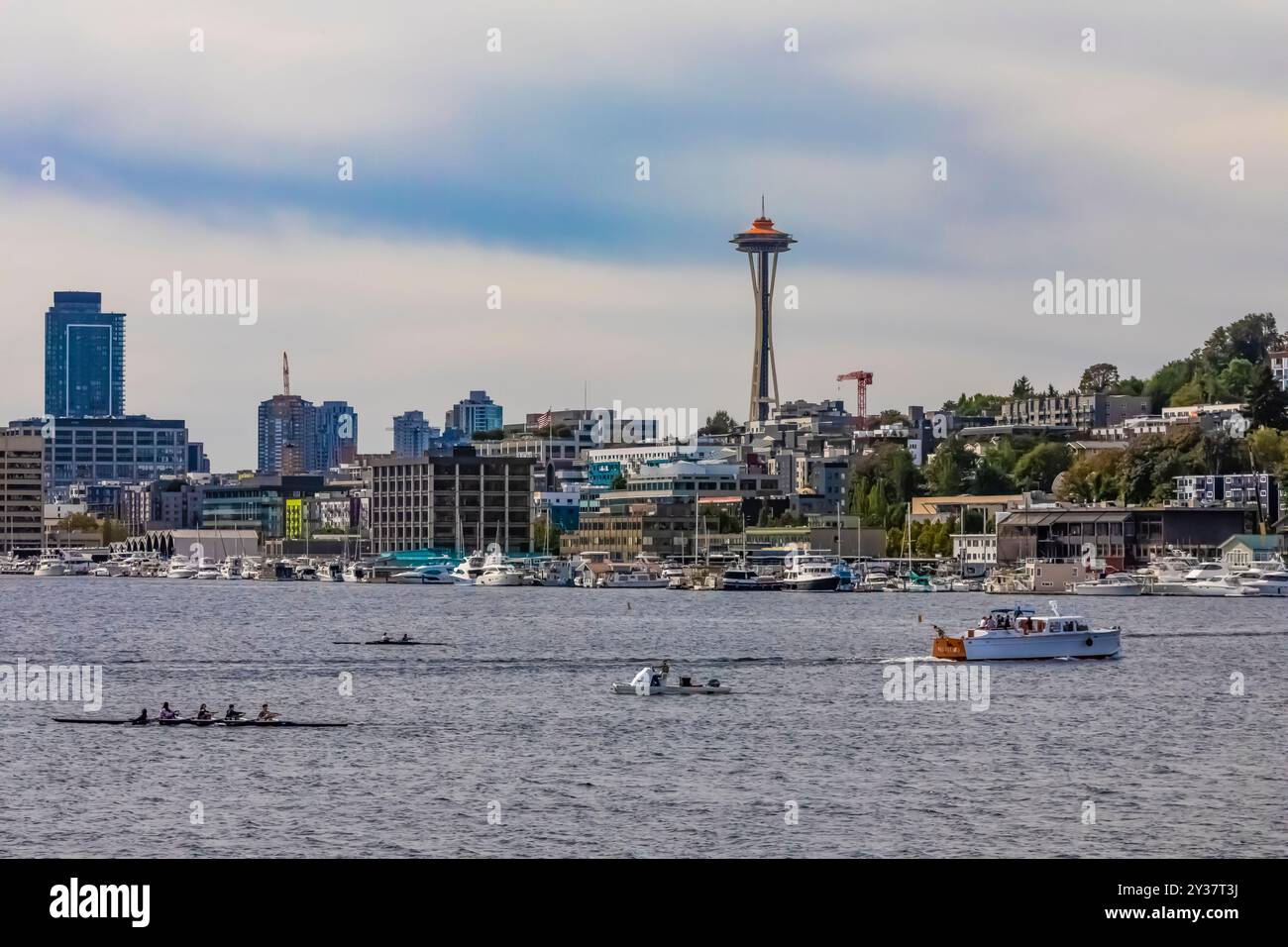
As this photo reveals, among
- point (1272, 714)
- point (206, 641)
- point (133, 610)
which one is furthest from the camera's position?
point (133, 610)

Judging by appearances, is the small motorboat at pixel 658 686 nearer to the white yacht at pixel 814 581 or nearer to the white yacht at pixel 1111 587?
the white yacht at pixel 1111 587

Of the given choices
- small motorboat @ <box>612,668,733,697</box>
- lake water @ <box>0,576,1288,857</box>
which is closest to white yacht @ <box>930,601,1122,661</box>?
lake water @ <box>0,576,1288,857</box>

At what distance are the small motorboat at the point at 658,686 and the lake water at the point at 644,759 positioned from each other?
3.42ft

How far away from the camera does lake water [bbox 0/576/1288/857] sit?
38469 millimetres

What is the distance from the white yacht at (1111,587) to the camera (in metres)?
181

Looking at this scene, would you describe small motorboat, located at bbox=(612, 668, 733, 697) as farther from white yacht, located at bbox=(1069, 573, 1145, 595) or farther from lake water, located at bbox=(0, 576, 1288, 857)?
white yacht, located at bbox=(1069, 573, 1145, 595)

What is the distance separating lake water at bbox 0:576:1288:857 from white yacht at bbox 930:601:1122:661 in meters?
1.00

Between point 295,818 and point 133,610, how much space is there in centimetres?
11914

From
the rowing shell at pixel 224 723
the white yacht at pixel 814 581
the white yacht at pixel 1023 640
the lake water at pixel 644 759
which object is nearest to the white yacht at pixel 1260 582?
the white yacht at pixel 814 581

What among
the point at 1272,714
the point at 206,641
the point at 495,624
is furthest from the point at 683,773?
the point at 495,624
